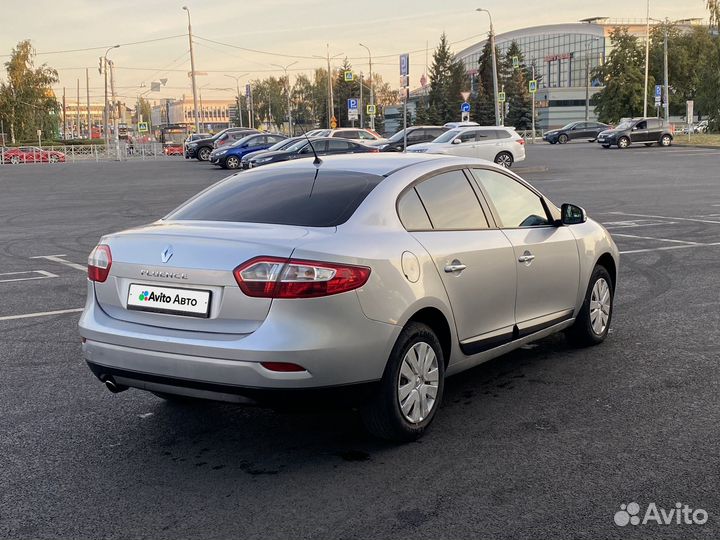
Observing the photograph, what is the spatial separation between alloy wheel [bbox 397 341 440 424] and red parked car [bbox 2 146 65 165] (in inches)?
2507

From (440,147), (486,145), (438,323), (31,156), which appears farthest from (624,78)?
(438,323)

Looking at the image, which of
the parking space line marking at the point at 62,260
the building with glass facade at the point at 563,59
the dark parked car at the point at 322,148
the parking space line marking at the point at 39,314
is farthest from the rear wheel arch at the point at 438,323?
the building with glass facade at the point at 563,59

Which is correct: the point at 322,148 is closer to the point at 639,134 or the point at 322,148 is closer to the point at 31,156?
the point at 639,134

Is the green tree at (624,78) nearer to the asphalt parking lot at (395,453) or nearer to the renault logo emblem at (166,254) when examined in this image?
the asphalt parking lot at (395,453)

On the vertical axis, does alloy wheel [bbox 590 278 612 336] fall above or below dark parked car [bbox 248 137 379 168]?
below

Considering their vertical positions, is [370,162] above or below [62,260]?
above

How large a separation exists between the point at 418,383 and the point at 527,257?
4.67ft

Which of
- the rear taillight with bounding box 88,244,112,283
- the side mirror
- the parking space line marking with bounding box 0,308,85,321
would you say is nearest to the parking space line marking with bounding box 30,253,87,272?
the parking space line marking with bounding box 0,308,85,321

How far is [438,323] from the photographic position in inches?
197

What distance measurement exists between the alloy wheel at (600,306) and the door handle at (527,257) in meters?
1.10

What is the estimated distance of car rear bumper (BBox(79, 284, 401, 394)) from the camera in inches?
165

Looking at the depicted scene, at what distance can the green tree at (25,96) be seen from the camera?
87312 mm

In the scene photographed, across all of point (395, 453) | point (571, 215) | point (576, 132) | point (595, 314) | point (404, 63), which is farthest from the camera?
point (576, 132)

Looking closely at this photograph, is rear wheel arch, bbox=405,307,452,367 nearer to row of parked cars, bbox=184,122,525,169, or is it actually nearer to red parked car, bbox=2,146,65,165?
row of parked cars, bbox=184,122,525,169
